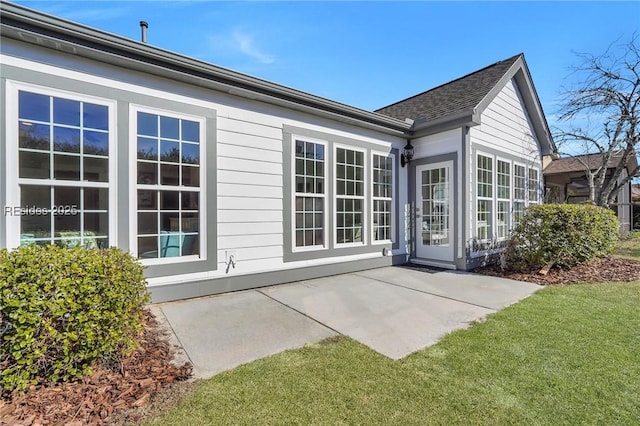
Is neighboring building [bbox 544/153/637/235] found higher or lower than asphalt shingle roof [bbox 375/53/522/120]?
lower

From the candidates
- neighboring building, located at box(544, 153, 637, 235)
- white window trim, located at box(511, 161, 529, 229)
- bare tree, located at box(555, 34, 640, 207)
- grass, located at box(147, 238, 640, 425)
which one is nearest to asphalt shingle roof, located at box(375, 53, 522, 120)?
white window trim, located at box(511, 161, 529, 229)

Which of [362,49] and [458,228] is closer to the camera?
[458,228]

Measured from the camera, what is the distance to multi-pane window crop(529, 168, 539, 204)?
9555mm

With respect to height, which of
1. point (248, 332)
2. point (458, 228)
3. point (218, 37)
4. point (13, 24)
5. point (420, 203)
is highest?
point (218, 37)

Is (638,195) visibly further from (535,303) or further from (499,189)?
(535,303)

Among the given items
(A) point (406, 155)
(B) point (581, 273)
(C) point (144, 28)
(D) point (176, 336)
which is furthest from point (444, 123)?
(D) point (176, 336)

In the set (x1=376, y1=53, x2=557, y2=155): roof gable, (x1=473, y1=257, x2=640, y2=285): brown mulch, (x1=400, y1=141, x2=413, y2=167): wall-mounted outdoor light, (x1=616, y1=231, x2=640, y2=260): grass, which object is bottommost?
(x1=473, y1=257, x2=640, y2=285): brown mulch

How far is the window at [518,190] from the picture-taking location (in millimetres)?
8773

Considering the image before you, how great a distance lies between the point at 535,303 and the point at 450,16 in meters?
6.77

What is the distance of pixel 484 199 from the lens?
25.2 feet

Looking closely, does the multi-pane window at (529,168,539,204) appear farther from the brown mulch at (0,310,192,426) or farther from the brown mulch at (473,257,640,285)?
the brown mulch at (0,310,192,426)

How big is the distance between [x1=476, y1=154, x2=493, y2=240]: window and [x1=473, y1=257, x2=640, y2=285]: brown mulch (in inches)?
35.7

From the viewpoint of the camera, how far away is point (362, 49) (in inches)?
353

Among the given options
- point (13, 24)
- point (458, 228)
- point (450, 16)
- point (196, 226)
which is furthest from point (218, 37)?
point (458, 228)
